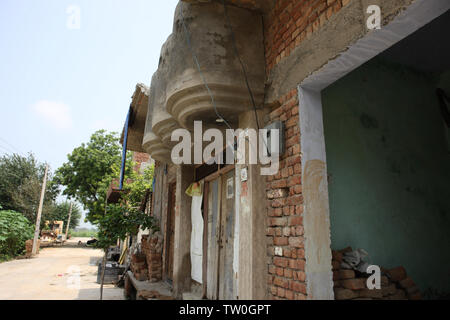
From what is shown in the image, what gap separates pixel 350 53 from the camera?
8.37ft

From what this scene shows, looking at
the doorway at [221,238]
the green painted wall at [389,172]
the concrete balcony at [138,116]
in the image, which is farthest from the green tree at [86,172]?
the green painted wall at [389,172]

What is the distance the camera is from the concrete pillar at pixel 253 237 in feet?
10.1

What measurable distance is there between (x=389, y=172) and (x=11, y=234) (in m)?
20.8

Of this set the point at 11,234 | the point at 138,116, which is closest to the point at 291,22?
the point at 138,116

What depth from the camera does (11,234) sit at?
56.7 feet

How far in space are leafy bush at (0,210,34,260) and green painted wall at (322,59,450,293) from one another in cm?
1928

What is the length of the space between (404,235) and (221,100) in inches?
120

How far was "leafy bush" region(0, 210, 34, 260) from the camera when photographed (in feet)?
55.2

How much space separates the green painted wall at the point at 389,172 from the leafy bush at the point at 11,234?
1928 cm

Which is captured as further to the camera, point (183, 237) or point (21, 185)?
point (21, 185)

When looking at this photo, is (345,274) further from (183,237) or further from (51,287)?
(51,287)

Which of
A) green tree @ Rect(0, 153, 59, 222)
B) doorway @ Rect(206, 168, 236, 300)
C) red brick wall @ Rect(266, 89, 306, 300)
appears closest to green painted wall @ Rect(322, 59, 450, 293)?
red brick wall @ Rect(266, 89, 306, 300)

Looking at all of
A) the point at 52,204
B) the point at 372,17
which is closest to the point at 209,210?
the point at 372,17
